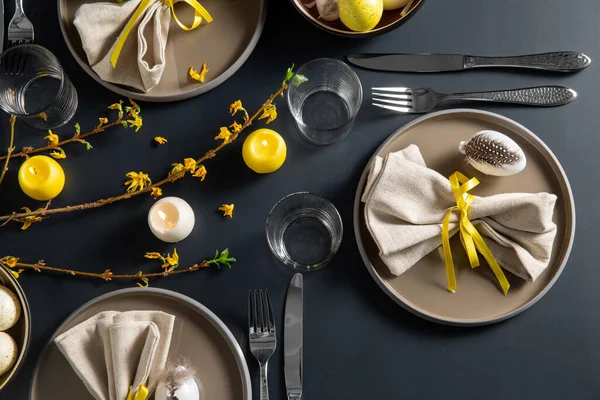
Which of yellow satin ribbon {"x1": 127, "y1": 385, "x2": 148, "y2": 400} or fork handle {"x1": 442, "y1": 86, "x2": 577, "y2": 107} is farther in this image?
fork handle {"x1": 442, "y1": 86, "x2": 577, "y2": 107}

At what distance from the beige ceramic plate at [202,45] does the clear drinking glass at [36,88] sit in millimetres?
53

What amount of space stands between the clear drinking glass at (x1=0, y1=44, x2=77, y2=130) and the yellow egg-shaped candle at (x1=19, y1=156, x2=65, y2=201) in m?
0.08

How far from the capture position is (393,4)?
1048mm

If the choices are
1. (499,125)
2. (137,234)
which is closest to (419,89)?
(499,125)

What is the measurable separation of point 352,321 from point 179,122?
1.53 feet

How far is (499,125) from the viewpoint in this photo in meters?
1.06

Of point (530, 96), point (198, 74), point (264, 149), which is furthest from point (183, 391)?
point (530, 96)

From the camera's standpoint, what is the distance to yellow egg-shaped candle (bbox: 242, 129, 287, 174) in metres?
1.04

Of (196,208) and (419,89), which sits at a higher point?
(419,89)

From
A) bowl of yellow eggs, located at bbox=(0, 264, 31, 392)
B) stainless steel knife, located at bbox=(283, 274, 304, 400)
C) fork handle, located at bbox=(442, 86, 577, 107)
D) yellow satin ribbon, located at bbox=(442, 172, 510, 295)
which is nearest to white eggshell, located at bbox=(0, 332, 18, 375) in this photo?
bowl of yellow eggs, located at bbox=(0, 264, 31, 392)

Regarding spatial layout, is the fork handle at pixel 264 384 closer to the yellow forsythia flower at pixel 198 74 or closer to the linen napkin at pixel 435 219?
the linen napkin at pixel 435 219

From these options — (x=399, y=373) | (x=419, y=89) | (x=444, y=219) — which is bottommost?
(x=399, y=373)

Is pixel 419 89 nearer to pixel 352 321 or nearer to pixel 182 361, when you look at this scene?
pixel 352 321

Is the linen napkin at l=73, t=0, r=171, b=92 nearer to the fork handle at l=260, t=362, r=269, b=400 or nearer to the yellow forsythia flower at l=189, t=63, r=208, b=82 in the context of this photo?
the yellow forsythia flower at l=189, t=63, r=208, b=82
